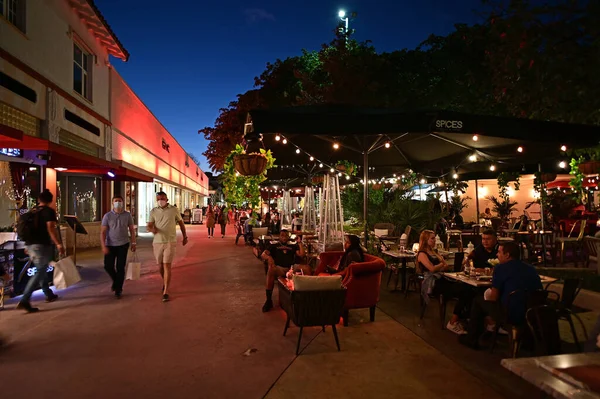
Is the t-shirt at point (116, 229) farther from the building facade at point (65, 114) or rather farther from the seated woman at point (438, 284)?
the seated woman at point (438, 284)

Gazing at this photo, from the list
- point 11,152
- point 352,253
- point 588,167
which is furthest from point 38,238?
point 588,167

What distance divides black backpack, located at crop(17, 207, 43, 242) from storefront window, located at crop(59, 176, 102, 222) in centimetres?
813

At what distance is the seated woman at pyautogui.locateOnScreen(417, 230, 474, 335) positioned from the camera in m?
5.67

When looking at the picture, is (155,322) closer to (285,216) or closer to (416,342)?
(416,342)

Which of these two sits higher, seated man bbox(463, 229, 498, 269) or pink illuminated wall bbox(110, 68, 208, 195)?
pink illuminated wall bbox(110, 68, 208, 195)

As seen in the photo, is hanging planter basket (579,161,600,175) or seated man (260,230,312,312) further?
hanging planter basket (579,161,600,175)

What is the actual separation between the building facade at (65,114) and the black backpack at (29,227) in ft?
4.23

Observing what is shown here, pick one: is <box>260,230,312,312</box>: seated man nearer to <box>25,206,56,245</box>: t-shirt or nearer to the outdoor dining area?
the outdoor dining area

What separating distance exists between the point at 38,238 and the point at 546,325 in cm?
712

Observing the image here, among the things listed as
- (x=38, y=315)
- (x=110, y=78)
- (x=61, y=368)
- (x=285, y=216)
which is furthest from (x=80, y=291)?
(x=285, y=216)

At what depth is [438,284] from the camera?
5930 mm

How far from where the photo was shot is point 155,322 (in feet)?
20.1

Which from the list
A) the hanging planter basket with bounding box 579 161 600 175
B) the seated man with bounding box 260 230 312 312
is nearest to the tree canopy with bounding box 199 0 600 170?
the hanging planter basket with bounding box 579 161 600 175

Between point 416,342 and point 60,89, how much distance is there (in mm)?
11923
